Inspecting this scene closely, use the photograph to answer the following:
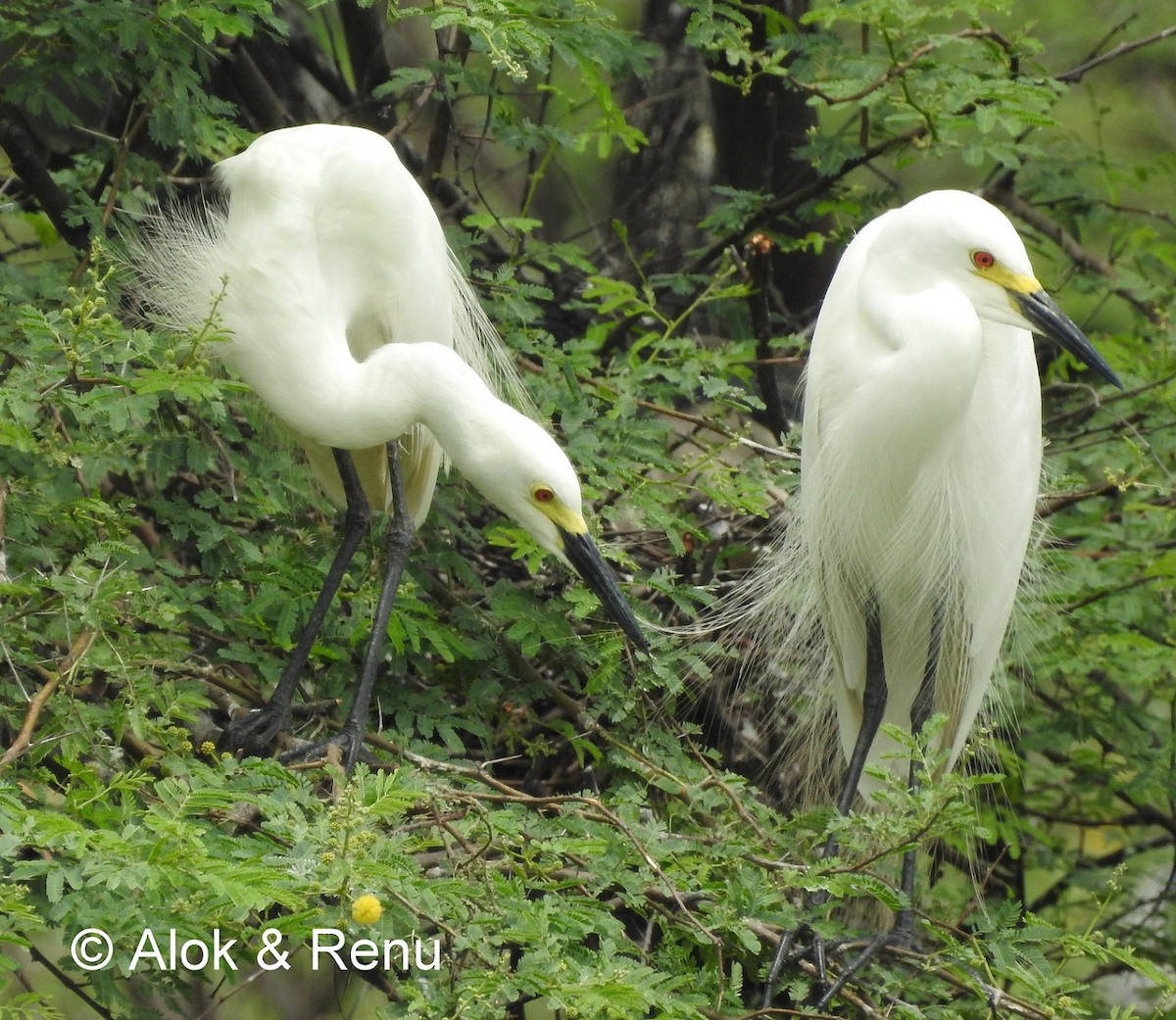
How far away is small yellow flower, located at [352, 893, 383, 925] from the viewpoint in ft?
5.50

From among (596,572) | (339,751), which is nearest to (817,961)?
(596,572)

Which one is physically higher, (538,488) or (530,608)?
(538,488)

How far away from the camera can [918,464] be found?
2779mm

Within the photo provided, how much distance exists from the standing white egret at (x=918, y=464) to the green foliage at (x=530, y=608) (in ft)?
0.59

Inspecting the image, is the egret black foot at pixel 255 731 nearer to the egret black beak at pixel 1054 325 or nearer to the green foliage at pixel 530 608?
the green foliage at pixel 530 608

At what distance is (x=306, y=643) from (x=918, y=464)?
120cm

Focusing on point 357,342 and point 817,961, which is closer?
point 817,961

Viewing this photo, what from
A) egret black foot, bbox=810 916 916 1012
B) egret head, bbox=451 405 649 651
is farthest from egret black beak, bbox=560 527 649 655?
egret black foot, bbox=810 916 916 1012

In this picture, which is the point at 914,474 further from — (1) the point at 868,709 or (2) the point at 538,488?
(2) the point at 538,488

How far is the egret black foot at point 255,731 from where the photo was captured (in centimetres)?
252

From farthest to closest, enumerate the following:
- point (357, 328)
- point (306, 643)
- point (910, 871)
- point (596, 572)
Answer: point (357, 328), point (910, 871), point (306, 643), point (596, 572)

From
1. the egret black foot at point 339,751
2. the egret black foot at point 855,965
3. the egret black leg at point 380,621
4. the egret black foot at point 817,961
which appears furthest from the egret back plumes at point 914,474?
the egret black foot at point 339,751

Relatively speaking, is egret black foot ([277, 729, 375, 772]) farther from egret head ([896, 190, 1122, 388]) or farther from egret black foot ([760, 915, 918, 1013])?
egret head ([896, 190, 1122, 388])

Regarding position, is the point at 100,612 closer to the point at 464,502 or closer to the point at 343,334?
the point at 343,334
